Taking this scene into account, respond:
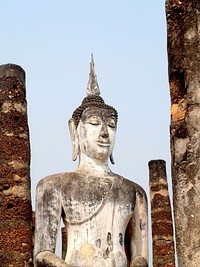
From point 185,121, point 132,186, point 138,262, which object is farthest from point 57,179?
point 185,121

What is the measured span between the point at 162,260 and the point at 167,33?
10659 millimetres

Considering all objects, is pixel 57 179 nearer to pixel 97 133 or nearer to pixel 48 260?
pixel 97 133

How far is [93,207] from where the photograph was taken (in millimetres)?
5578

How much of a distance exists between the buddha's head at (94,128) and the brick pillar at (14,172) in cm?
350

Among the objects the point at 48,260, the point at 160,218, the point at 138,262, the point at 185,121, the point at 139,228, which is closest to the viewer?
the point at 185,121

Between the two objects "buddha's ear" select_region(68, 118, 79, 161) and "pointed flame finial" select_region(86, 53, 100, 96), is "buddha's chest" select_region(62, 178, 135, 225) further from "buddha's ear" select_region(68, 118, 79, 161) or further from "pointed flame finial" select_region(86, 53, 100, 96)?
"pointed flame finial" select_region(86, 53, 100, 96)

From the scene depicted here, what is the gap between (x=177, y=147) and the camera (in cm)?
497

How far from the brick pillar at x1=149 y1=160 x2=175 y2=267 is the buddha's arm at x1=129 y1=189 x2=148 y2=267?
966 cm

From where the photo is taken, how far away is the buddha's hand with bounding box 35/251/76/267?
526 cm

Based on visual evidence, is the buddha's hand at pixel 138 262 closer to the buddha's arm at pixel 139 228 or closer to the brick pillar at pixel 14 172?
the buddha's arm at pixel 139 228

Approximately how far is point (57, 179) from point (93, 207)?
0.38m

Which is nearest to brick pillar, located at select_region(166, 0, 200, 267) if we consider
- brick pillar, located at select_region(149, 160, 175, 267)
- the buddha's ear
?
the buddha's ear

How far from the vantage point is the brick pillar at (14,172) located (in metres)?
9.18

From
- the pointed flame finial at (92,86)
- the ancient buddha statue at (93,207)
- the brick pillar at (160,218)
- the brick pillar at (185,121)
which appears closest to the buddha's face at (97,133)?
the ancient buddha statue at (93,207)
